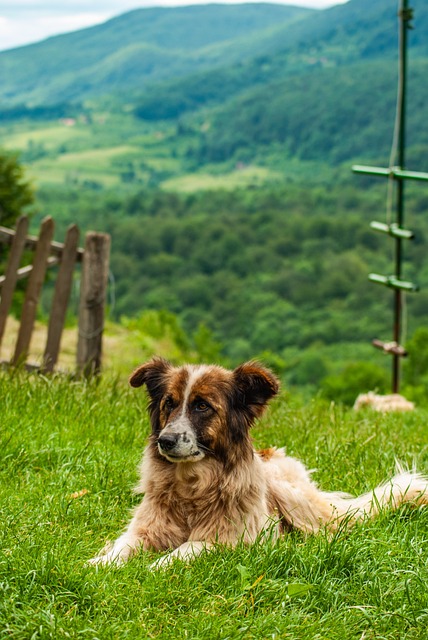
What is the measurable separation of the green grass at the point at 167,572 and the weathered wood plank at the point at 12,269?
414cm

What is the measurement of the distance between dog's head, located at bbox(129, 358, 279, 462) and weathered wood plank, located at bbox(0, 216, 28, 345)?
5662 millimetres

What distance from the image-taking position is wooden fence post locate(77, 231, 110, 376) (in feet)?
33.9

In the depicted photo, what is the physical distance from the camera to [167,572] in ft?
13.1

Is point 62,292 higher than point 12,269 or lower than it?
lower

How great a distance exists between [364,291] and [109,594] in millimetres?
100827

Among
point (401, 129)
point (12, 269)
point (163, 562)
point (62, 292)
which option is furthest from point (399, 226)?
point (163, 562)

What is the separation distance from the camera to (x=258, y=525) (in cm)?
454

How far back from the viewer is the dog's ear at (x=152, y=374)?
15.4ft

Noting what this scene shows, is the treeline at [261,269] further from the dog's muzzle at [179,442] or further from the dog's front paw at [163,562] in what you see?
the dog's front paw at [163,562]

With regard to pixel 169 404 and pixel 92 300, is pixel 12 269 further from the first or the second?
pixel 169 404

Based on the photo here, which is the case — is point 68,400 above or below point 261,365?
below

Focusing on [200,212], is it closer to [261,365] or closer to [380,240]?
[380,240]

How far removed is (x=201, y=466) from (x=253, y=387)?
1.62 ft

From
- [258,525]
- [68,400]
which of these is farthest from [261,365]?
[68,400]
